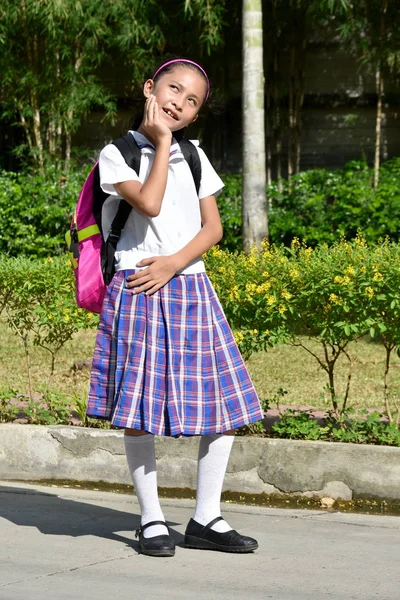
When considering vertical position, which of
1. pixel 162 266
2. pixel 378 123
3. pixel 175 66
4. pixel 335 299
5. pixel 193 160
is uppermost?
pixel 378 123

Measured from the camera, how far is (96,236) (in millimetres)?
3971

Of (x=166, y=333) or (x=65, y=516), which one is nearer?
(x=166, y=333)

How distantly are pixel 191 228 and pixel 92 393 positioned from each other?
0.71 metres

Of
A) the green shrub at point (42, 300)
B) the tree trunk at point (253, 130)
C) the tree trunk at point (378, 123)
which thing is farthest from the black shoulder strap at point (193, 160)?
the tree trunk at point (378, 123)

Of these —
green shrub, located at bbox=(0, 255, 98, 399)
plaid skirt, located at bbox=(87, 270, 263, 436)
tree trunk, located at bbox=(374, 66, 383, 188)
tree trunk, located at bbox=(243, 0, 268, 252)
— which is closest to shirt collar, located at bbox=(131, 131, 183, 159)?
plaid skirt, located at bbox=(87, 270, 263, 436)

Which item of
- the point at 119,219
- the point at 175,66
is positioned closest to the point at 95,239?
the point at 119,219

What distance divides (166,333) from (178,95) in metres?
0.86

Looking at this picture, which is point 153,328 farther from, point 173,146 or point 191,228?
point 173,146

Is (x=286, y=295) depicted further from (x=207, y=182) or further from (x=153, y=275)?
(x=153, y=275)

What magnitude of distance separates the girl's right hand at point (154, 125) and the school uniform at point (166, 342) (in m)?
0.10

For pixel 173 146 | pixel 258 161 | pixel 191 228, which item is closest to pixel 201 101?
pixel 173 146

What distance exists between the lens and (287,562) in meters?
3.83

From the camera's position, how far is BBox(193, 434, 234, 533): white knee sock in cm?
396

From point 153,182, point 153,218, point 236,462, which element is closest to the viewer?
point 153,182
